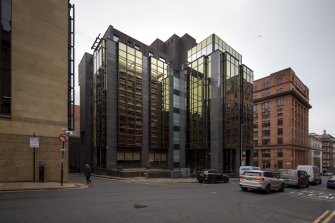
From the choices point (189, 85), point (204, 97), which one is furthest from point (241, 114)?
point (189, 85)

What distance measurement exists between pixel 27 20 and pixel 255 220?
2118cm

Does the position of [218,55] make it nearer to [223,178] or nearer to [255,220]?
[223,178]

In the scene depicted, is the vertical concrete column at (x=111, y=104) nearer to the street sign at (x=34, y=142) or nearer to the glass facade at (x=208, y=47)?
the street sign at (x=34, y=142)

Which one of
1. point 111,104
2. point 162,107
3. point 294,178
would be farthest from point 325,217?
point 162,107

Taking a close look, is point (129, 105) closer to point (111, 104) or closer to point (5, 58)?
point (111, 104)

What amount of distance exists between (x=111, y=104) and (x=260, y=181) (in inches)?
992

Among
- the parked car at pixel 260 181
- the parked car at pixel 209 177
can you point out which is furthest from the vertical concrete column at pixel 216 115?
the parked car at pixel 260 181

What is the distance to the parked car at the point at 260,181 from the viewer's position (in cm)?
1611

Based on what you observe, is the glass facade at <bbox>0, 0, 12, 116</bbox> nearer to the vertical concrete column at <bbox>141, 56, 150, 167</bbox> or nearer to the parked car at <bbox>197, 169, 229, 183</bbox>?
the parked car at <bbox>197, 169, 229, 183</bbox>

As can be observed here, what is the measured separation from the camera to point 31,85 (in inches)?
719

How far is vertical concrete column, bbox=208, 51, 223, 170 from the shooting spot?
38.5 meters

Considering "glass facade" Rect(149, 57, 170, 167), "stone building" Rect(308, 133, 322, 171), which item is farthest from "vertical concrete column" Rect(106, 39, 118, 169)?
"stone building" Rect(308, 133, 322, 171)

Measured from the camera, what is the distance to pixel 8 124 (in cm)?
1678

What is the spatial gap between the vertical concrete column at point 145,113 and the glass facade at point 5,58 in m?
23.6
